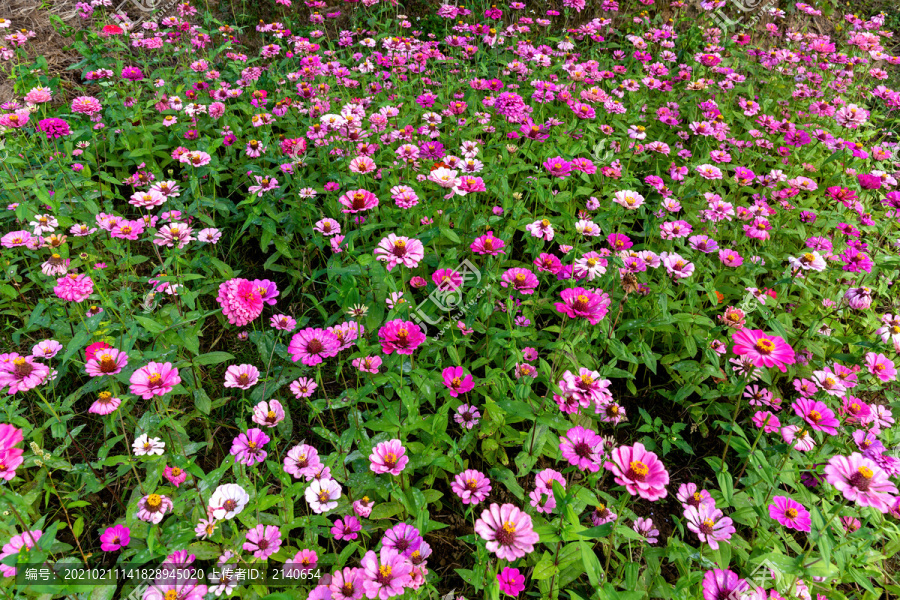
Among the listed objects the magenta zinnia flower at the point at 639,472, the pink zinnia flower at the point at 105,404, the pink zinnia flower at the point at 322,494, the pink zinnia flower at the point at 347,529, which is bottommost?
the pink zinnia flower at the point at 347,529

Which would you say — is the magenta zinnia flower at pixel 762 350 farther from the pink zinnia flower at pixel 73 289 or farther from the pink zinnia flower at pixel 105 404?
the pink zinnia flower at pixel 73 289

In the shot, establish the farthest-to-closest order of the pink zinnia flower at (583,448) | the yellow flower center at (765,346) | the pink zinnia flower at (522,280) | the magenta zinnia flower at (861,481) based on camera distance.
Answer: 1. the pink zinnia flower at (522,280)
2. the yellow flower center at (765,346)
3. the pink zinnia flower at (583,448)
4. the magenta zinnia flower at (861,481)

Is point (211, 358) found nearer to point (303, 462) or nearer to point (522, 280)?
point (303, 462)

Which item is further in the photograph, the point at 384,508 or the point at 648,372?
the point at 648,372

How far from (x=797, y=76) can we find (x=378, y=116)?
422cm

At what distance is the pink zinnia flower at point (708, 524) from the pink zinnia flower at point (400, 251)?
4.48 ft

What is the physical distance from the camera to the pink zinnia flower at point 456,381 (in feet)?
6.05

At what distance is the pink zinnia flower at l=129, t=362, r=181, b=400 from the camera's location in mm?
1653

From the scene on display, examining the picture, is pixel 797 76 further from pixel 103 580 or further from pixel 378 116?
pixel 103 580

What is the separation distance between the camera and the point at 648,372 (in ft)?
8.79

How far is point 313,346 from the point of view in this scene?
5.96 feet

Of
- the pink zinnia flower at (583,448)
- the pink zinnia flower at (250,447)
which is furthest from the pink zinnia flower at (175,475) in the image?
the pink zinnia flower at (583,448)

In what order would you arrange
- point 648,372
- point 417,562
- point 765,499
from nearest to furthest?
point 417,562 < point 765,499 < point 648,372

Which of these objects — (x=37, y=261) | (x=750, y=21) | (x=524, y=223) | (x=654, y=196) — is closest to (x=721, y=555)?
(x=524, y=223)
